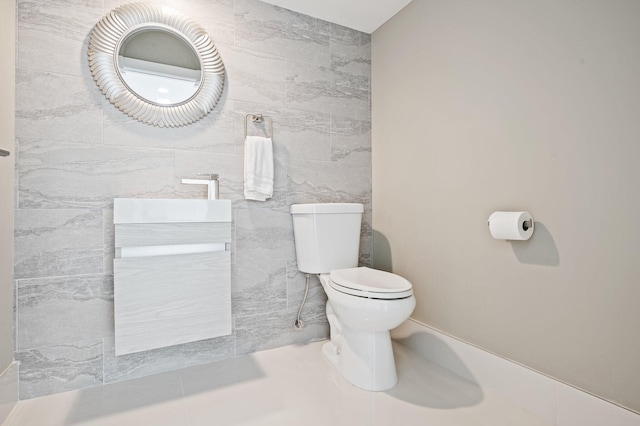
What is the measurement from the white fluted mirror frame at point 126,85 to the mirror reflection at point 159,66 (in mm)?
21

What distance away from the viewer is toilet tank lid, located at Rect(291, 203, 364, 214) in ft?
5.96

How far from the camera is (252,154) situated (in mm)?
1795

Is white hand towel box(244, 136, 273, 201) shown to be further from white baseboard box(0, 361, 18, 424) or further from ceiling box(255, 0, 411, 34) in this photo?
white baseboard box(0, 361, 18, 424)

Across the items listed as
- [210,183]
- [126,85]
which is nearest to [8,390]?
[210,183]

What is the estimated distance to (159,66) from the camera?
1654mm

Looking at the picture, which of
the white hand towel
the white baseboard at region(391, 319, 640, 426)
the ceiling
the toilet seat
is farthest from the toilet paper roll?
the ceiling

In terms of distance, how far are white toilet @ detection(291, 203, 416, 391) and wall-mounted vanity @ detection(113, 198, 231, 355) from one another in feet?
1.57

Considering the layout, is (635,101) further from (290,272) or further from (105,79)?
(105,79)

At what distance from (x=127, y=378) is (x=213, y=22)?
1874 mm

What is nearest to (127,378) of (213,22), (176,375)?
(176,375)

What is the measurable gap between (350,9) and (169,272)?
1.80m

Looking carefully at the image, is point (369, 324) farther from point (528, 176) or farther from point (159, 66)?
point (159, 66)

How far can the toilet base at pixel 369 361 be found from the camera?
149 centimetres

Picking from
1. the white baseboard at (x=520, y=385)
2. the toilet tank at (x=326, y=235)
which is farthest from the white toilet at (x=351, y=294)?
the white baseboard at (x=520, y=385)
